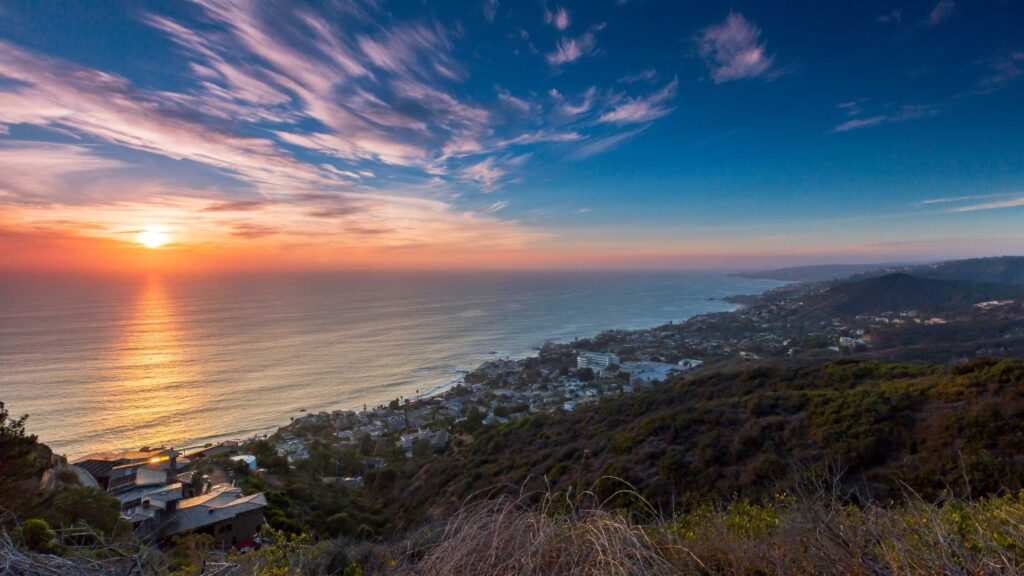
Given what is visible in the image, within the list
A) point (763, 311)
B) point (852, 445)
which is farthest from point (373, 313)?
point (852, 445)

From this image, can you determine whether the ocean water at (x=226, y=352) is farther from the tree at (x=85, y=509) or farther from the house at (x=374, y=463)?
the tree at (x=85, y=509)

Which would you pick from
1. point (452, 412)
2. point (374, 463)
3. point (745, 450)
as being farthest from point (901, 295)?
point (374, 463)

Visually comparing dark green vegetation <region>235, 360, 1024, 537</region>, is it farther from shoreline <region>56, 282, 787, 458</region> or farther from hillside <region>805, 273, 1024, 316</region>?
hillside <region>805, 273, 1024, 316</region>

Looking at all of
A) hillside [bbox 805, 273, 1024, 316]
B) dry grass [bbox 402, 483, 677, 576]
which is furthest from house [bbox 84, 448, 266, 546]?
hillside [bbox 805, 273, 1024, 316]

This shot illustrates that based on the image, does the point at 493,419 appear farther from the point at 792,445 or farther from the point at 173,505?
the point at 792,445

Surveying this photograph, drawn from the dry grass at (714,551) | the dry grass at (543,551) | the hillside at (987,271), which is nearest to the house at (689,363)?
the dry grass at (714,551)
